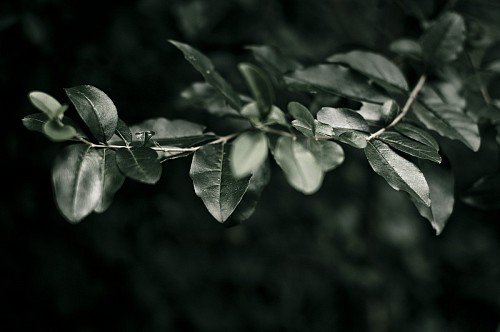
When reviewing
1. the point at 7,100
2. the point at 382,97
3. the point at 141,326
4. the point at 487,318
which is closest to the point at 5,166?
the point at 7,100

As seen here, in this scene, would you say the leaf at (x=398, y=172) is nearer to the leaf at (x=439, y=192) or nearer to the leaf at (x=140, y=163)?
the leaf at (x=439, y=192)

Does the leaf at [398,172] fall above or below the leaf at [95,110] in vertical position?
below

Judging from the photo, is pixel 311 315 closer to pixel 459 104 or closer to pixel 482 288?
pixel 482 288

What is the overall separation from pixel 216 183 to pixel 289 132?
13 cm

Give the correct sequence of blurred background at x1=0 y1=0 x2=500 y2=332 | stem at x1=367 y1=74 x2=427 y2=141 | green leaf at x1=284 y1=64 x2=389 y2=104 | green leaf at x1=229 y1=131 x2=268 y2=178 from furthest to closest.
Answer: blurred background at x1=0 y1=0 x2=500 y2=332
green leaf at x1=284 y1=64 x2=389 y2=104
stem at x1=367 y1=74 x2=427 y2=141
green leaf at x1=229 y1=131 x2=268 y2=178

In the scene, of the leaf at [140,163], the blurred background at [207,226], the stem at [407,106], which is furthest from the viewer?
the blurred background at [207,226]

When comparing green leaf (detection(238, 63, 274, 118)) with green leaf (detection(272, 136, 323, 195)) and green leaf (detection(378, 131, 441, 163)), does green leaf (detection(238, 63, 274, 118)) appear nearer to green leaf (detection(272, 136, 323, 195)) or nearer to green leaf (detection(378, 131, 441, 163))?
green leaf (detection(272, 136, 323, 195))

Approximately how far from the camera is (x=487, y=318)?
82.4 inches

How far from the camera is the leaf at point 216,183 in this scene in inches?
24.2

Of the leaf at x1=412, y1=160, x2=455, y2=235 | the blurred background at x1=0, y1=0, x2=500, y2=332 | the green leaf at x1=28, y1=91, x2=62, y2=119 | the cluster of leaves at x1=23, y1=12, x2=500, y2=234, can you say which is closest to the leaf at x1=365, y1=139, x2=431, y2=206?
the cluster of leaves at x1=23, y1=12, x2=500, y2=234

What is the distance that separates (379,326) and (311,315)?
294mm

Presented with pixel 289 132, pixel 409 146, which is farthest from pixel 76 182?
pixel 409 146

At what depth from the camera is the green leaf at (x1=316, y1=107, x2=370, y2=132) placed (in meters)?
0.64

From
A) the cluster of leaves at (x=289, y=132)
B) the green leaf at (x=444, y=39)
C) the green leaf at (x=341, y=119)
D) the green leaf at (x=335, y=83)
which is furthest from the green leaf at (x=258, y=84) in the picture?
the green leaf at (x=444, y=39)
